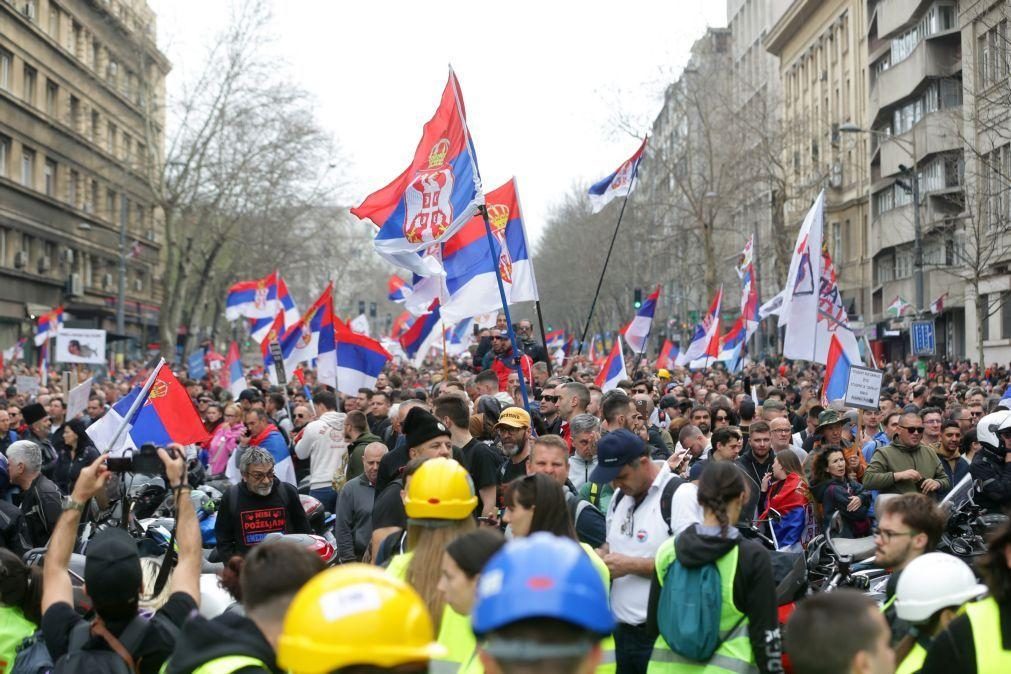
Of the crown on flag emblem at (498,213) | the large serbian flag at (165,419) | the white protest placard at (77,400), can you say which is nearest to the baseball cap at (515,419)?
the large serbian flag at (165,419)

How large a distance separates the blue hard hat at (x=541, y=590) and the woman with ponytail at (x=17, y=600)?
11.3ft

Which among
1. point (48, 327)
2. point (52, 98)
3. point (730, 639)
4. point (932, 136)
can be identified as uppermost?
point (52, 98)

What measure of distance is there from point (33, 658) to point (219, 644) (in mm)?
1572

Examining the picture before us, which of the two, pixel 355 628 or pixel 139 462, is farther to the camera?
pixel 139 462

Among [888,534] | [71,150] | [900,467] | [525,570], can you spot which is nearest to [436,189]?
[900,467]

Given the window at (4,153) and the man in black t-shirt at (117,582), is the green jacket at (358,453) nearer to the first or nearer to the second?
the man in black t-shirt at (117,582)

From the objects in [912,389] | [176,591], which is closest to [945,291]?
[912,389]

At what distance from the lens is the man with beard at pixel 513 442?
746 centimetres

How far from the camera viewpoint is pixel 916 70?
47.8m

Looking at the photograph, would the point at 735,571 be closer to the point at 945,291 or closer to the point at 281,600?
the point at 281,600

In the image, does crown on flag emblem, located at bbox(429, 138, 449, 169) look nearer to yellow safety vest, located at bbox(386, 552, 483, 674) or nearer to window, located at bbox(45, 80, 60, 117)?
yellow safety vest, located at bbox(386, 552, 483, 674)

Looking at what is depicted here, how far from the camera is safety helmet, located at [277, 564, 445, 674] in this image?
2363 millimetres

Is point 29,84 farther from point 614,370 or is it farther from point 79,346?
point 614,370

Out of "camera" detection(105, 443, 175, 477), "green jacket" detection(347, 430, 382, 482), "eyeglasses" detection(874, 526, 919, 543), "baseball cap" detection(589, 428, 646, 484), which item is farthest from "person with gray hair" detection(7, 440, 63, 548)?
"eyeglasses" detection(874, 526, 919, 543)
